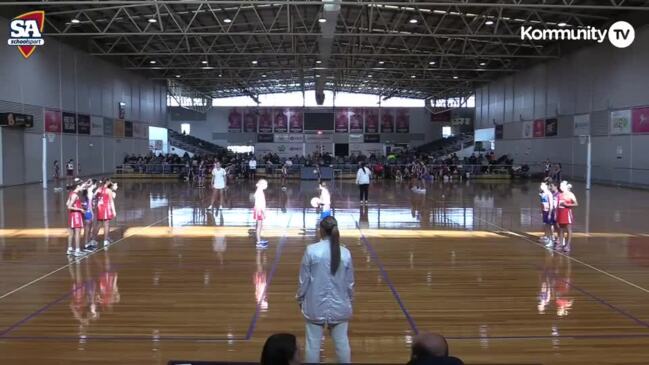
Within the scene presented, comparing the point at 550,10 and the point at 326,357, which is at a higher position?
the point at 550,10

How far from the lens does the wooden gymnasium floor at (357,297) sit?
5621mm

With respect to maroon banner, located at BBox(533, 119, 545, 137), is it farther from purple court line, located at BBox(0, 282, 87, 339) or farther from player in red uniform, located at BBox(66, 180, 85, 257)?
purple court line, located at BBox(0, 282, 87, 339)

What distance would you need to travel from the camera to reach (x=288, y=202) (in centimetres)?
2134

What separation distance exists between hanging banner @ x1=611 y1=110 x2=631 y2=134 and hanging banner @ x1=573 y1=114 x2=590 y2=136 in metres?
2.54

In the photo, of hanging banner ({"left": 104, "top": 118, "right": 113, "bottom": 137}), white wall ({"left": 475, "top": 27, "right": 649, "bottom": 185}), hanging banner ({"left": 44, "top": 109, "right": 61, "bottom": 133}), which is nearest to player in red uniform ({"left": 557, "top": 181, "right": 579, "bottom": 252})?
white wall ({"left": 475, "top": 27, "right": 649, "bottom": 185})

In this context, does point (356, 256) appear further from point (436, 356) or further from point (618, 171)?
point (618, 171)

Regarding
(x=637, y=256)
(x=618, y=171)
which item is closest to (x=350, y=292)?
(x=637, y=256)

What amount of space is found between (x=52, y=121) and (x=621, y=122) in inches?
1196

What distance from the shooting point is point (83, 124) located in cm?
3631

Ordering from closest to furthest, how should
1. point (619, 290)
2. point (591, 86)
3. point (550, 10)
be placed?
point (619, 290) < point (550, 10) < point (591, 86)

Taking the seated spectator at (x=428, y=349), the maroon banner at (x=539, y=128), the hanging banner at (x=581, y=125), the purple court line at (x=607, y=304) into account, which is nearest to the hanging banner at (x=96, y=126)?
the maroon banner at (x=539, y=128)

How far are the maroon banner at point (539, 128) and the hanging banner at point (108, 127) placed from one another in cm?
2974

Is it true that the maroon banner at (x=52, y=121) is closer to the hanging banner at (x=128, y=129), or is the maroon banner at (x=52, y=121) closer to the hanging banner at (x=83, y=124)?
the hanging banner at (x=83, y=124)

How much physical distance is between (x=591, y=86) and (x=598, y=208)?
15887 mm
